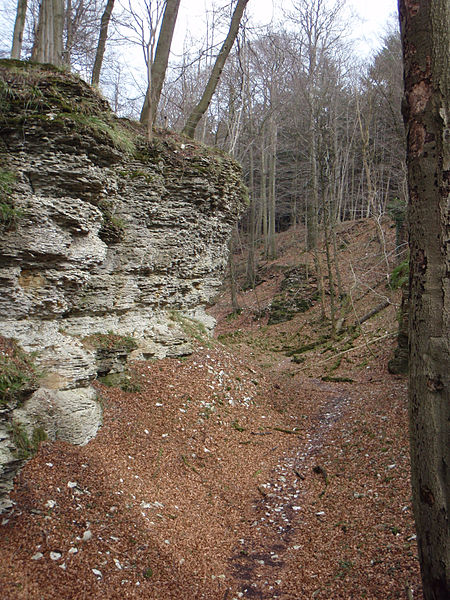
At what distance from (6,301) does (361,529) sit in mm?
5790

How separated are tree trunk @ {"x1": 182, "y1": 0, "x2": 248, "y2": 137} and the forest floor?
21.0 ft

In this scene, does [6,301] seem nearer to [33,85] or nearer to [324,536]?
[33,85]

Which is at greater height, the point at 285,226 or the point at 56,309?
the point at 285,226

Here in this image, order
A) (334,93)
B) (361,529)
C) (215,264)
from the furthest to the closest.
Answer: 1. (334,93)
2. (215,264)
3. (361,529)

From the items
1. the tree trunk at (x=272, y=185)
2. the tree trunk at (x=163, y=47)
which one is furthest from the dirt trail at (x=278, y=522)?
the tree trunk at (x=272, y=185)

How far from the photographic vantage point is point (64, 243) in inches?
242

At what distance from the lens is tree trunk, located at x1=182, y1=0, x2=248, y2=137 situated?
1169cm

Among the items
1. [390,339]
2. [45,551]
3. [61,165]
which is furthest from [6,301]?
[390,339]

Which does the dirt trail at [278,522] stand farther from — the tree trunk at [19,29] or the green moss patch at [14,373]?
the tree trunk at [19,29]

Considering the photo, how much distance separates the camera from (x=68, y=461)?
17.8 ft

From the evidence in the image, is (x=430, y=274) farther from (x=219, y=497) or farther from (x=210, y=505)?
(x=219, y=497)

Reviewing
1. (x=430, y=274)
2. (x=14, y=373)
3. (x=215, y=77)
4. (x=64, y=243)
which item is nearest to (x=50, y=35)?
(x=215, y=77)

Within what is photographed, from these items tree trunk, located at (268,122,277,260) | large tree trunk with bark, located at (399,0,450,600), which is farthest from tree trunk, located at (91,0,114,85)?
tree trunk, located at (268,122,277,260)

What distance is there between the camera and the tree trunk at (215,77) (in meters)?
11.7
